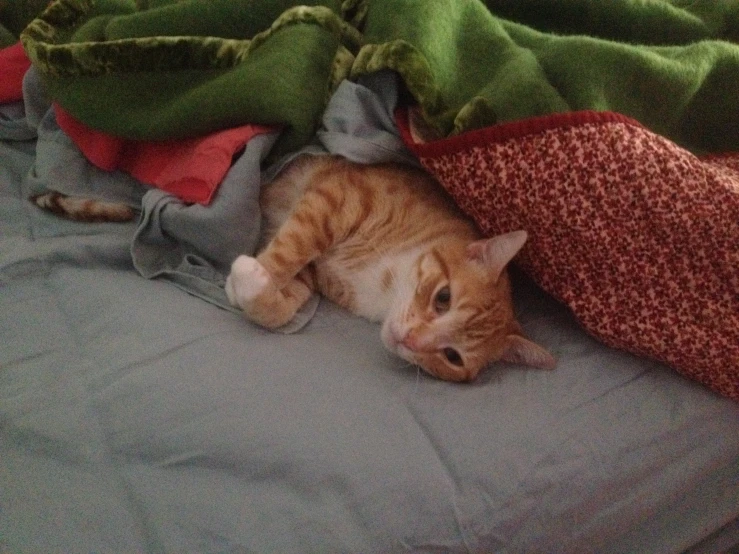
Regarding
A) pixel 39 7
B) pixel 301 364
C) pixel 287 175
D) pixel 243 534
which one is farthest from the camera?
pixel 39 7

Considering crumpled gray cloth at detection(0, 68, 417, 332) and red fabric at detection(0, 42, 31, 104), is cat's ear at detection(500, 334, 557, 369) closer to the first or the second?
crumpled gray cloth at detection(0, 68, 417, 332)

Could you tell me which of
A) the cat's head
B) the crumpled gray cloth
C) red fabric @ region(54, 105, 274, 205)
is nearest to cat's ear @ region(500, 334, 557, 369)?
the cat's head

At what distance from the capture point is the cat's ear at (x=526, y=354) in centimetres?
94

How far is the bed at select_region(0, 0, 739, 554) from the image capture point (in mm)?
709

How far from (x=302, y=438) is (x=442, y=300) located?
0.46 m

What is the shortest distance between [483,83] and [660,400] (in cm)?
66

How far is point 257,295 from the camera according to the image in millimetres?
929

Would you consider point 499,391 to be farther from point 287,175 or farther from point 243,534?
point 287,175

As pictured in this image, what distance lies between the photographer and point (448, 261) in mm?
1121

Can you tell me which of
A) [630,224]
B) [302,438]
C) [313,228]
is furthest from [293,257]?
[630,224]

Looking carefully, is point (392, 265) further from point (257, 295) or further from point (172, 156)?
point (172, 156)

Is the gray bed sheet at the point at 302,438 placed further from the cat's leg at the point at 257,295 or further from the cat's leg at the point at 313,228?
the cat's leg at the point at 313,228

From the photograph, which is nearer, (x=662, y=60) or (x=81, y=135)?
(x=662, y=60)

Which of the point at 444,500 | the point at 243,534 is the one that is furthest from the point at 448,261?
the point at 243,534
